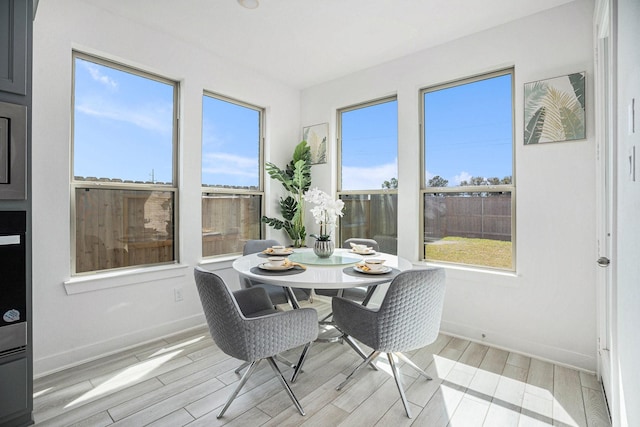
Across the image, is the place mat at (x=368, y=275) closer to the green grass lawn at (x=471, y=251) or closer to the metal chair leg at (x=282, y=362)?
the metal chair leg at (x=282, y=362)

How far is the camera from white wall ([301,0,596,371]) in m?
2.40

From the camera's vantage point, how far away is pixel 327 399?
1989 mm

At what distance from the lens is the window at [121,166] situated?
2.63 meters

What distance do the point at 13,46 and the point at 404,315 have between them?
2558mm

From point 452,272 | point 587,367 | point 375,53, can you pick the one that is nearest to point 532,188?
point 452,272

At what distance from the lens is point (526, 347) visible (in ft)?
8.67

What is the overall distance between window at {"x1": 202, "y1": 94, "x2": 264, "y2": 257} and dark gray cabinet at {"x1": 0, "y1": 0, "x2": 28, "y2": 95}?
1.83m

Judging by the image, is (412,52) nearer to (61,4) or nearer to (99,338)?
(61,4)

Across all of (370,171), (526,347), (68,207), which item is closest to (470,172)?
(370,171)

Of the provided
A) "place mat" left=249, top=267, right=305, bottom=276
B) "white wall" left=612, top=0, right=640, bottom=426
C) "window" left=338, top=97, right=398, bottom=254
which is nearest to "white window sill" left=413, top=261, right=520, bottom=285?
"window" left=338, top=97, right=398, bottom=254

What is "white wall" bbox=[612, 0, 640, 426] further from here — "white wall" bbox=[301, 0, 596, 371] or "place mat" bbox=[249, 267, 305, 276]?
"place mat" bbox=[249, 267, 305, 276]

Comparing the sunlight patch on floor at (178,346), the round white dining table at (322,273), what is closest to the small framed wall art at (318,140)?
the round white dining table at (322,273)

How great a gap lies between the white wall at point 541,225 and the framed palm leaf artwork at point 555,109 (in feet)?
0.18

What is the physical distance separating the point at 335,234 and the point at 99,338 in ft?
8.85
